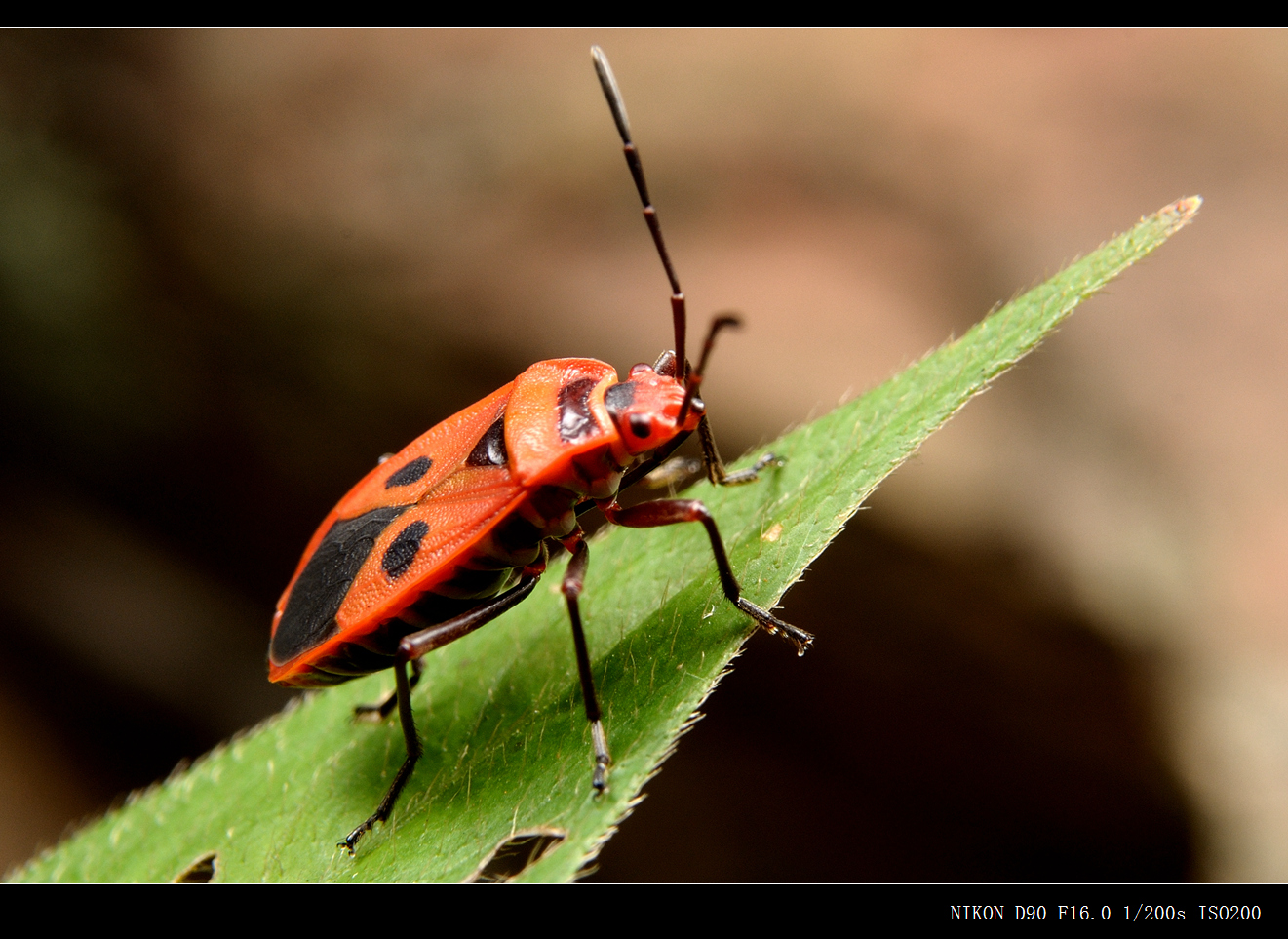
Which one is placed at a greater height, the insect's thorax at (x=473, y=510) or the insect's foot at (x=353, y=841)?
the insect's thorax at (x=473, y=510)

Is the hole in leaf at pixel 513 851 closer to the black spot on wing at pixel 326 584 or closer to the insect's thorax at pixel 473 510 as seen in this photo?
the insect's thorax at pixel 473 510

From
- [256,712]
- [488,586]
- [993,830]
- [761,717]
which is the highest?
[488,586]

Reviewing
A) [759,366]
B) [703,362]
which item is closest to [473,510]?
[703,362]

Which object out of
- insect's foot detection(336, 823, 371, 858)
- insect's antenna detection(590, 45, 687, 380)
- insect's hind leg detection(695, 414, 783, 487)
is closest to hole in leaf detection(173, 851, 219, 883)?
insect's foot detection(336, 823, 371, 858)

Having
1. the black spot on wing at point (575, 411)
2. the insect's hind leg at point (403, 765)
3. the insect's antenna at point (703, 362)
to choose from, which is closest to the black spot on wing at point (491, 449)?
the black spot on wing at point (575, 411)

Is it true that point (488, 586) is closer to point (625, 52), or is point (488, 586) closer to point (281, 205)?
point (281, 205)

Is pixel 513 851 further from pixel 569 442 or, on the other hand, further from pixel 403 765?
pixel 569 442
